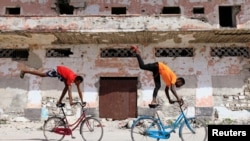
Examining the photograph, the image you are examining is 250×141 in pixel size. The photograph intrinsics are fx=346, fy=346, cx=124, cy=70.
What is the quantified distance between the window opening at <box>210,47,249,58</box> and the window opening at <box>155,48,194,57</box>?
0.88 metres

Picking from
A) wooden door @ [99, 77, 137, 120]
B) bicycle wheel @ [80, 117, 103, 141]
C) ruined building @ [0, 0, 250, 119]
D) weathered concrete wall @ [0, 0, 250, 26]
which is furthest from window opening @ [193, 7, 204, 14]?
bicycle wheel @ [80, 117, 103, 141]

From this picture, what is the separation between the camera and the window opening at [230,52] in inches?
548

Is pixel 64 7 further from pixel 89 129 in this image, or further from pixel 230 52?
pixel 89 129

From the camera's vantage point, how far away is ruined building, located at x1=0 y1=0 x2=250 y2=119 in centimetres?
1341

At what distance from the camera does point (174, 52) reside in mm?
14023

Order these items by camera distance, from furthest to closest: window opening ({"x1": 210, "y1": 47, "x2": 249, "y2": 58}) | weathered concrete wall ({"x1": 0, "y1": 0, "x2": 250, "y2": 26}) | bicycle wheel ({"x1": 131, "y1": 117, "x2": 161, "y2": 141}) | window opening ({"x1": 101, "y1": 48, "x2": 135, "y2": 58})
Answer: weathered concrete wall ({"x1": 0, "y1": 0, "x2": 250, "y2": 26}) < window opening ({"x1": 101, "y1": 48, "x2": 135, "y2": 58}) < window opening ({"x1": 210, "y1": 47, "x2": 249, "y2": 58}) < bicycle wheel ({"x1": 131, "y1": 117, "x2": 161, "y2": 141})

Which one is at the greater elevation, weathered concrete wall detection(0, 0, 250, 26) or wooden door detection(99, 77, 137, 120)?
weathered concrete wall detection(0, 0, 250, 26)

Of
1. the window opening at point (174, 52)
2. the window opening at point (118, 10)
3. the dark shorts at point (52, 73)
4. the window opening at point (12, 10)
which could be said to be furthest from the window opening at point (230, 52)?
the window opening at point (12, 10)

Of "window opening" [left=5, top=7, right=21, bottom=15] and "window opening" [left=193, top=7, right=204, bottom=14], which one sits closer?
"window opening" [left=193, top=7, right=204, bottom=14]

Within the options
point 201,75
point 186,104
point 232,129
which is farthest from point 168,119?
point 232,129

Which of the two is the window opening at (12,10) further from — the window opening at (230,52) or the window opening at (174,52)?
the window opening at (230,52)

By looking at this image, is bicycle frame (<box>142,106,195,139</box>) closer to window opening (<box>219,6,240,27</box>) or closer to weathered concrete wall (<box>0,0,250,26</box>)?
weathered concrete wall (<box>0,0,250,26</box>)

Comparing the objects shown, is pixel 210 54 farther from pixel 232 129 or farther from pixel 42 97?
pixel 232 129

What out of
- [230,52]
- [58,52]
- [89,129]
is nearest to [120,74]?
[58,52]
